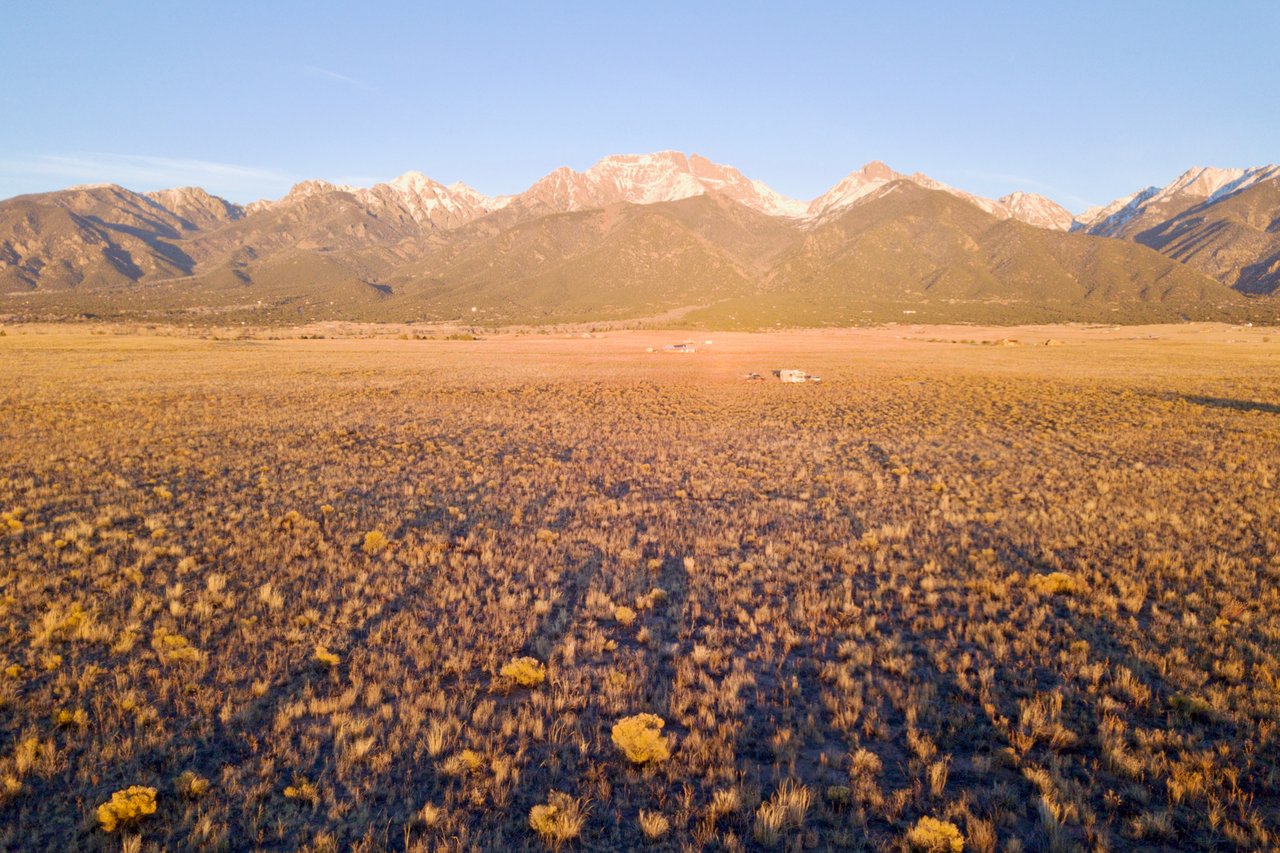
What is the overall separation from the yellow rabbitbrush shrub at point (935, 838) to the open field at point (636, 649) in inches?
1.2

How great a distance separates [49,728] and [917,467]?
61.4 ft

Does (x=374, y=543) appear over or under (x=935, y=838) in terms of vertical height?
over

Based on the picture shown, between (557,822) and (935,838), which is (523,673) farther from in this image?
(935,838)

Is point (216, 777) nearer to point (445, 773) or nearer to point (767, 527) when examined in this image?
point (445, 773)

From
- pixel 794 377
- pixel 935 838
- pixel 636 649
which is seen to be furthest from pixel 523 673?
pixel 794 377

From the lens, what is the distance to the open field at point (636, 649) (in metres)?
4.71

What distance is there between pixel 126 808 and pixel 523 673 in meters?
3.32

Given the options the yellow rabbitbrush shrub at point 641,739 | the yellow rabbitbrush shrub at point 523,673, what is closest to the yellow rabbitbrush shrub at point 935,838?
the yellow rabbitbrush shrub at point 641,739

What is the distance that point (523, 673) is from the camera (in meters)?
6.54

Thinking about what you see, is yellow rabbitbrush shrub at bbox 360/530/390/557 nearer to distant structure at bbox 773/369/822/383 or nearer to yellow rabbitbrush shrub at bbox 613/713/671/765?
yellow rabbitbrush shrub at bbox 613/713/671/765

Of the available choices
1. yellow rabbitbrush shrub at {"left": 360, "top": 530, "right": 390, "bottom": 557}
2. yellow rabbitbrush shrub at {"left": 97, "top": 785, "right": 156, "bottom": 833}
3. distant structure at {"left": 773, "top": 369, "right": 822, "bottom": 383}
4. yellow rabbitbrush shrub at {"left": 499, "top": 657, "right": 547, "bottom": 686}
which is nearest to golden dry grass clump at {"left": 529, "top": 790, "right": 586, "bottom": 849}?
yellow rabbitbrush shrub at {"left": 499, "top": 657, "right": 547, "bottom": 686}

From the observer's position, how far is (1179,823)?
4613mm

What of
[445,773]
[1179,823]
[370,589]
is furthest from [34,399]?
[1179,823]

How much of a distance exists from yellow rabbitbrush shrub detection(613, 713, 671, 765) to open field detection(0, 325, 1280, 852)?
3 centimetres
